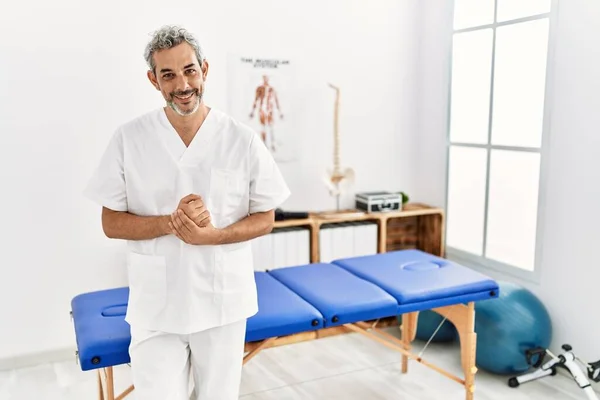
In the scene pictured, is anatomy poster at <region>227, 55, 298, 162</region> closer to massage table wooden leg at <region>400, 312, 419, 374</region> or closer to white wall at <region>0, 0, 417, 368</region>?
white wall at <region>0, 0, 417, 368</region>

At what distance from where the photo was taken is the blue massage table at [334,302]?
208 centimetres

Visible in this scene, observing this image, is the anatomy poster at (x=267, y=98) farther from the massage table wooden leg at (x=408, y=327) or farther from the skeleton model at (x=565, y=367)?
the skeleton model at (x=565, y=367)

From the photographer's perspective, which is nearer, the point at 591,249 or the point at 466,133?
the point at 591,249

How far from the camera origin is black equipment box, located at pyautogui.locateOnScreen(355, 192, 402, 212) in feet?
12.0

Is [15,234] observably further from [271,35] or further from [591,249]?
[591,249]

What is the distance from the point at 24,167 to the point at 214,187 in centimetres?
175

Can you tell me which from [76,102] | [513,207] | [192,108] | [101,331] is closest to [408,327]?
[513,207]

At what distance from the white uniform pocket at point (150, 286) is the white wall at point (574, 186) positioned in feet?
7.00

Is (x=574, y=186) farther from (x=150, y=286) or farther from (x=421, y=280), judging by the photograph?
(x=150, y=286)

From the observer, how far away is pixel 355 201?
3.87m

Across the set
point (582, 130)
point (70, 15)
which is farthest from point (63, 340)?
point (582, 130)

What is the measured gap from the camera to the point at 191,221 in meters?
1.65

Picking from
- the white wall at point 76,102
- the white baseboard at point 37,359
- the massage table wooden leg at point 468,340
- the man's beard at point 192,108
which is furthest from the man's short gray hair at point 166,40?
the white baseboard at point 37,359

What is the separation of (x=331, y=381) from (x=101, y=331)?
4.55ft
